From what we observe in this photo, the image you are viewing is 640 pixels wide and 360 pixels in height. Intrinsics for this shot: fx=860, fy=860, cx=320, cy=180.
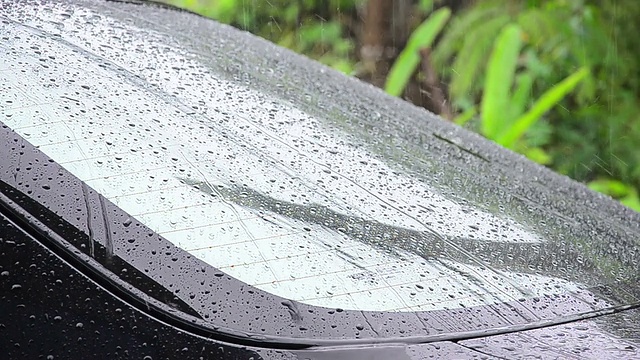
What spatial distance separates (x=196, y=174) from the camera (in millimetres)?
1380

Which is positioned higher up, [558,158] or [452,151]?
[452,151]

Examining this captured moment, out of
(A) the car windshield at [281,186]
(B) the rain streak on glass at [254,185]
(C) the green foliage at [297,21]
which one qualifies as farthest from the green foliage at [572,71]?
(B) the rain streak on glass at [254,185]

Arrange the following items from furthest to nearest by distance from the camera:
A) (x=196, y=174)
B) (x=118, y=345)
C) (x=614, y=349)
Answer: (x=196, y=174), (x=614, y=349), (x=118, y=345)

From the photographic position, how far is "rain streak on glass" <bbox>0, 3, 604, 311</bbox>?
1255 millimetres

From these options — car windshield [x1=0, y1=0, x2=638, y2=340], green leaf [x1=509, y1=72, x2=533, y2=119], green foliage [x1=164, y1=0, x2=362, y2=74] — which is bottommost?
green foliage [x1=164, y1=0, x2=362, y2=74]

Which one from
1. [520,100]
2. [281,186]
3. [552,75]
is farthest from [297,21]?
[281,186]

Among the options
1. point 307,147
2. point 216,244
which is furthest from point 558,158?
point 216,244

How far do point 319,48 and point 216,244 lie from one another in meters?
6.85

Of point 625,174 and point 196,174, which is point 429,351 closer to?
point 196,174

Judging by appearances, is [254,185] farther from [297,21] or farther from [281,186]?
[297,21]

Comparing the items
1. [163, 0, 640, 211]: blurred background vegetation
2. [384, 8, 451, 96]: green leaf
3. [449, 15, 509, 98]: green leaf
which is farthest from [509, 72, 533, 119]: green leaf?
[384, 8, 451, 96]: green leaf

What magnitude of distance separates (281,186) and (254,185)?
0.17 feet

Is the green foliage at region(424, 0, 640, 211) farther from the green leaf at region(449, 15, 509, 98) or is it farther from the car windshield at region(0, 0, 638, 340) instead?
the car windshield at region(0, 0, 638, 340)

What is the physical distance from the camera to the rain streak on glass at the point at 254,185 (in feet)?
4.12
